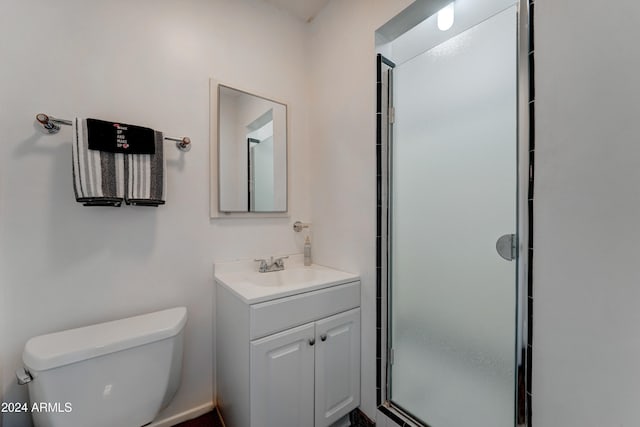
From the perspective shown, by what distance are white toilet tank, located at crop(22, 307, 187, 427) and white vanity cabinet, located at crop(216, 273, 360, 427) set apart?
27 centimetres

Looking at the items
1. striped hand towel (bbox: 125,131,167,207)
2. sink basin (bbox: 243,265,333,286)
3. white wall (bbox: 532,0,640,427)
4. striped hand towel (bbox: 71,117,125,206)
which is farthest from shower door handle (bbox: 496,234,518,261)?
striped hand towel (bbox: 71,117,125,206)

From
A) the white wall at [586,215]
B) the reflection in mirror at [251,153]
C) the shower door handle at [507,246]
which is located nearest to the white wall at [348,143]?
the reflection in mirror at [251,153]

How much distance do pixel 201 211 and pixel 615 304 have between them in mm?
1682

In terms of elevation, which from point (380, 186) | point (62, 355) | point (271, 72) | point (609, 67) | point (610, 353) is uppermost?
point (271, 72)

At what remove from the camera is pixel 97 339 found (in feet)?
3.30

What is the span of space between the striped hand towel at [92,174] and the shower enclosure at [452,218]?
4.12 feet

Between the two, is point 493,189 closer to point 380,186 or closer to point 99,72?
point 380,186

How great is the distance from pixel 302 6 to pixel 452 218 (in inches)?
65.5

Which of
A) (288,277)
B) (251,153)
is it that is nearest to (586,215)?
(288,277)

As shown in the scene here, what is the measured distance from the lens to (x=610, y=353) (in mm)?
708

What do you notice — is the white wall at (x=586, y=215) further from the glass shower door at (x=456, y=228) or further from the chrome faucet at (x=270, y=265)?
the chrome faucet at (x=270, y=265)

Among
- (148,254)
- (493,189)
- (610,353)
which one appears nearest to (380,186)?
(493,189)

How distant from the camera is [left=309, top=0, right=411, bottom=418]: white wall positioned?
4.51ft

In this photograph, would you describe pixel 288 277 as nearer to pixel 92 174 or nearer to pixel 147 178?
pixel 147 178
